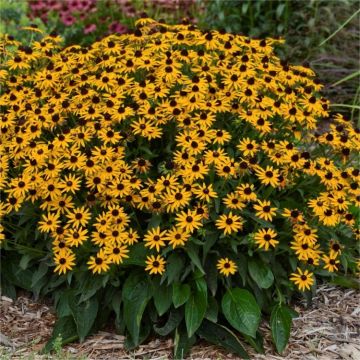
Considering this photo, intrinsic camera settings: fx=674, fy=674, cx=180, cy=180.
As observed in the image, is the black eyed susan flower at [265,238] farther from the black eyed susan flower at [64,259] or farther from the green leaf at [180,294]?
the black eyed susan flower at [64,259]

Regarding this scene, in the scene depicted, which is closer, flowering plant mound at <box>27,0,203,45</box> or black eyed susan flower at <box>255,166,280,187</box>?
black eyed susan flower at <box>255,166,280,187</box>

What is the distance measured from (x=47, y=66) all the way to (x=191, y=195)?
3.87ft

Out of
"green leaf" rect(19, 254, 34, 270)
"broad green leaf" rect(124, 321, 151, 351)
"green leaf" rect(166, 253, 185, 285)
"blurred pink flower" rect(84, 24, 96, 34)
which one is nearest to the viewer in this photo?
"green leaf" rect(166, 253, 185, 285)

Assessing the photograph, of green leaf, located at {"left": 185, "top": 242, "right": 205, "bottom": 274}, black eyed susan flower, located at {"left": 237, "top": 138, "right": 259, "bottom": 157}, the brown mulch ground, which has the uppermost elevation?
black eyed susan flower, located at {"left": 237, "top": 138, "right": 259, "bottom": 157}

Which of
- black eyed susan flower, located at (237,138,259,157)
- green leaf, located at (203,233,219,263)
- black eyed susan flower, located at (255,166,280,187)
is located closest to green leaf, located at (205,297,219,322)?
green leaf, located at (203,233,219,263)

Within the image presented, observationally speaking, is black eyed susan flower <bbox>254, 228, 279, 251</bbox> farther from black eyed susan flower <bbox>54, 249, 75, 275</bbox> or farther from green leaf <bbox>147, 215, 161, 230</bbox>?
black eyed susan flower <bbox>54, 249, 75, 275</bbox>

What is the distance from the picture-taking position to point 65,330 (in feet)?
10.3

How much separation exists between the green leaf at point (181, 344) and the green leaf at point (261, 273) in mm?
391

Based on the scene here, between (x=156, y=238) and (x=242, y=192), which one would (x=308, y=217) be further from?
(x=156, y=238)

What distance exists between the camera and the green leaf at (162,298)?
292cm

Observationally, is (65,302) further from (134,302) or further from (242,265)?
(242,265)

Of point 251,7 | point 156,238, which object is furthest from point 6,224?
point 251,7

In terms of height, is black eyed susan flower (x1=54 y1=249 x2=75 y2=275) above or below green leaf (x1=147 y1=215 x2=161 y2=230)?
below

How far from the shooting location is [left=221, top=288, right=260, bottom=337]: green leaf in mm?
2900
